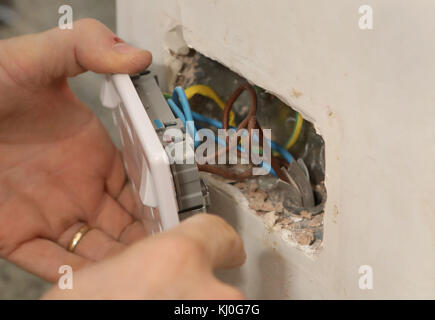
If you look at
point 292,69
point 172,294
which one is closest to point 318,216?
point 292,69

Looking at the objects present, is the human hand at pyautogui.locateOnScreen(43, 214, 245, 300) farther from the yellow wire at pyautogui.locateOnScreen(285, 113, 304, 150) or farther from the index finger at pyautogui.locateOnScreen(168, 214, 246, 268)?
the yellow wire at pyautogui.locateOnScreen(285, 113, 304, 150)

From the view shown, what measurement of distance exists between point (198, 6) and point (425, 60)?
36 cm

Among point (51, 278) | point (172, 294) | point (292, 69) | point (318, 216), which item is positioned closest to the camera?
point (172, 294)

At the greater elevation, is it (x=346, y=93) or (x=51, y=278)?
(x=346, y=93)

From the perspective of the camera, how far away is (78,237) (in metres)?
0.84

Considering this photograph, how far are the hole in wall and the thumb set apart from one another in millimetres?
126

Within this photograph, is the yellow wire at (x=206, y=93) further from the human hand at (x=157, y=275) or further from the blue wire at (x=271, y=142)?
the human hand at (x=157, y=275)

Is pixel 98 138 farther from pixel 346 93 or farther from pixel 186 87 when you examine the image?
pixel 346 93

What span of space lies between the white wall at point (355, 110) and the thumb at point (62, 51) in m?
0.13

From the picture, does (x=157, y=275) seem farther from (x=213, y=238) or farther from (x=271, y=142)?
(x=271, y=142)

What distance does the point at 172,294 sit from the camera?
0.42 metres

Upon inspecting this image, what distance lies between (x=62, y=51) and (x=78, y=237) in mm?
304

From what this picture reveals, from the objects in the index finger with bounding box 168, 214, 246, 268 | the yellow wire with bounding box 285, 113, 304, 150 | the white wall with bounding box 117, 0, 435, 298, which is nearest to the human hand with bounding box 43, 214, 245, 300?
the index finger with bounding box 168, 214, 246, 268

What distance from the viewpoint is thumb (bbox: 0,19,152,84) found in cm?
72
